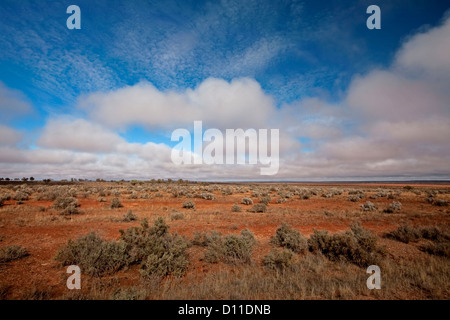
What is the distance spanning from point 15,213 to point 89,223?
25.0 feet

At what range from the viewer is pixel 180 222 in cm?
1355

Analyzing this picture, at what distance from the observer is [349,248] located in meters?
7.19

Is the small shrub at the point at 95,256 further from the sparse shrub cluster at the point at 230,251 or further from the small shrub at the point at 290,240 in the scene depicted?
the small shrub at the point at 290,240

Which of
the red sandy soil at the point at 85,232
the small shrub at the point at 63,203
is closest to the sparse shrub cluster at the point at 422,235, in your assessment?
the red sandy soil at the point at 85,232

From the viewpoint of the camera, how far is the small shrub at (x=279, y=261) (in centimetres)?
633

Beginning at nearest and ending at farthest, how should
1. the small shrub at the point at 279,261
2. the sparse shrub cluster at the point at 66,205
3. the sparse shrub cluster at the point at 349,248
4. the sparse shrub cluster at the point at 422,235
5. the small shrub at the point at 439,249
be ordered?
the small shrub at the point at 279,261
the sparse shrub cluster at the point at 349,248
the small shrub at the point at 439,249
the sparse shrub cluster at the point at 422,235
the sparse shrub cluster at the point at 66,205

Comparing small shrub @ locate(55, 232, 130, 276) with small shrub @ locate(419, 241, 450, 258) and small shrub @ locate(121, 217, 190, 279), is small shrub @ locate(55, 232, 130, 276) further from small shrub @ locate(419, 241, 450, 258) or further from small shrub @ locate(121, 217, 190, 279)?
small shrub @ locate(419, 241, 450, 258)

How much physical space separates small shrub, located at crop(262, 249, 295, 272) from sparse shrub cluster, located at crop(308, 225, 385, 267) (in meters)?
1.79

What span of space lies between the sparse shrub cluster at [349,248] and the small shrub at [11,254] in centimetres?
1103

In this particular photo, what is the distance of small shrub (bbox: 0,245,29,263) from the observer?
269 inches

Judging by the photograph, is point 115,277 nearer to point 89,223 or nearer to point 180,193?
point 89,223

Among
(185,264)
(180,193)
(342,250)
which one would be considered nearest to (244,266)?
(185,264)

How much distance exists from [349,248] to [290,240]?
212 cm
